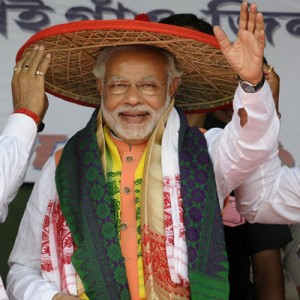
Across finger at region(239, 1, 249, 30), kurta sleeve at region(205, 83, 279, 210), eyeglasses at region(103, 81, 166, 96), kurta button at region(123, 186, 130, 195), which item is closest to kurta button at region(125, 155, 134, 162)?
kurta button at region(123, 186, 130, 195)

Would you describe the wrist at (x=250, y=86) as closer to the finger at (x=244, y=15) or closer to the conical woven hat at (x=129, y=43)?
the finger at (x=244, y=15)

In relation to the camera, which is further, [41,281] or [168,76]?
[168,76]

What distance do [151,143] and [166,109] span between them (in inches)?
7.6

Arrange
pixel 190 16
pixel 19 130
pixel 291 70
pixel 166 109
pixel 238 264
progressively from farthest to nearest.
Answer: pixel 291 70, pixel 190 16, pixel 238 264, pixel 166 109, pixel 19 130

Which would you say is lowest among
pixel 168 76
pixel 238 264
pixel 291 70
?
pixel 238 264

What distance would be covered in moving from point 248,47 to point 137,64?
2.26ft

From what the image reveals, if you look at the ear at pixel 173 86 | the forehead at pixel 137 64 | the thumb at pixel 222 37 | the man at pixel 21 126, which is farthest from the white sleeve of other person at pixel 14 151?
the thumb at pixel 222 37

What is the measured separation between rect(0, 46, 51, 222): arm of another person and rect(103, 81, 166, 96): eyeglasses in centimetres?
29

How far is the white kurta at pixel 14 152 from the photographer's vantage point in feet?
13.2

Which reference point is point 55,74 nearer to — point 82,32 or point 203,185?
point 82,32

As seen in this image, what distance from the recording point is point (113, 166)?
4363mm

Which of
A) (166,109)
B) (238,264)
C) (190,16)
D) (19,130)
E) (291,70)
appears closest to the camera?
(19,130)

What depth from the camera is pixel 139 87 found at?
437cm

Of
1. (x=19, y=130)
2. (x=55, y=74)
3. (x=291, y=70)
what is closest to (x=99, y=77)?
(x=55, y=74)
